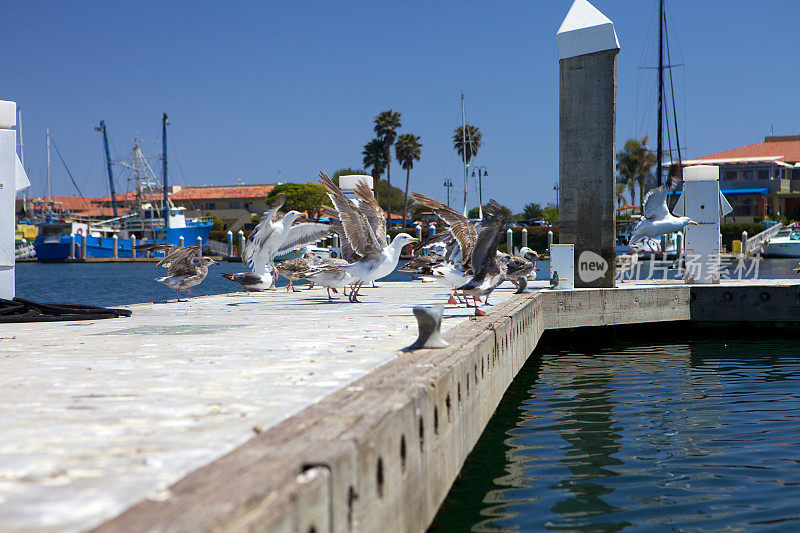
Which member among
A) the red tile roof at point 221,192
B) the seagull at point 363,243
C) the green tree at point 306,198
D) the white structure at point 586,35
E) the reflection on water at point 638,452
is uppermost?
the red tile roof at point 221,192

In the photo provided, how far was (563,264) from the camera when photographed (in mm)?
17078

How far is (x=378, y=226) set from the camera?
607 inches

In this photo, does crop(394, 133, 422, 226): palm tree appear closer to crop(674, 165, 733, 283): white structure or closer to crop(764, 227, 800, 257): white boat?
crop(764, 227, 800, 257): white boat

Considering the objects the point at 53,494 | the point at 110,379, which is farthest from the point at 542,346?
the point at 53,494

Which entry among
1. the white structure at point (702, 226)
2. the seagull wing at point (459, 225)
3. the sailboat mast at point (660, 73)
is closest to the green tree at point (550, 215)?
the sailboat mast at point (660, 73)

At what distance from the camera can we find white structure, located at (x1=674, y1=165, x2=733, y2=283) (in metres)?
19.1

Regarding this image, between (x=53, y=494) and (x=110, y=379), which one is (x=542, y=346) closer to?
(x=110, y=379)

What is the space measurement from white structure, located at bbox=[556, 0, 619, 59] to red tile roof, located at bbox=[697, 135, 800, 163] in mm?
74623

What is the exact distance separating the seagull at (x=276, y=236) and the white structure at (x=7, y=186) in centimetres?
566

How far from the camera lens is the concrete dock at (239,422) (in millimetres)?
2850

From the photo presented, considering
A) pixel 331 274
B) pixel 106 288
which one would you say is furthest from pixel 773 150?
pixel 331 274

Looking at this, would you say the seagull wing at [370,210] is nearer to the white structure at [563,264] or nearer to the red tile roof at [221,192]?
the white structure at [563,264]

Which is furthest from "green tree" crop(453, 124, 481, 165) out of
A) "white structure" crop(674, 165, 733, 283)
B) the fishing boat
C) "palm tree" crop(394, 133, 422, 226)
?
"white structure" crop(674, 165, 733, 283)

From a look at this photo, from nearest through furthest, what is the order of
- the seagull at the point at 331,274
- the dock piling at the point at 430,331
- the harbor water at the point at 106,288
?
the dock piling at the point at 430,331, the seagull at the point at 331,274, the harbor water at the point at 106,288
